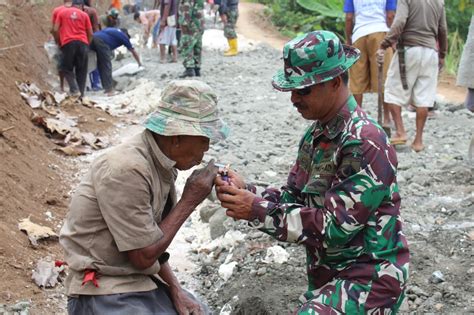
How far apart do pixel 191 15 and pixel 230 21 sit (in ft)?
11.1

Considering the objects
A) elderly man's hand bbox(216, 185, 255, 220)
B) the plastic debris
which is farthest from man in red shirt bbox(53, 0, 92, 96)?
elderly man's hand bbox(216, 185, 255, 220)

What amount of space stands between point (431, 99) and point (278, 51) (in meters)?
10.5

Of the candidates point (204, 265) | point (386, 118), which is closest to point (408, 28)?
point (386, 118)

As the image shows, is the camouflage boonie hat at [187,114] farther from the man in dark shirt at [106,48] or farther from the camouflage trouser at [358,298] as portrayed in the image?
the man in dark shirt at [106,48]

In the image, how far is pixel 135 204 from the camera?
2.93 metres

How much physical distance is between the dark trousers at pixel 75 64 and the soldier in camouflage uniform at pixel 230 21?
5338 mm

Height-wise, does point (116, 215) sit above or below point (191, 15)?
above

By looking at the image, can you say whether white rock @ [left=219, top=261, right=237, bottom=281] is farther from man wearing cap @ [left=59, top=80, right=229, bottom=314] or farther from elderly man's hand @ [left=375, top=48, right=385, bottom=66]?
elderly man's hand @ [left=375, top=48, right=385, bottom=66]

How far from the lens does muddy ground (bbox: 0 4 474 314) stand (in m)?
4.41

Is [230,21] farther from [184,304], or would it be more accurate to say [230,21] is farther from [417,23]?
[184,304]

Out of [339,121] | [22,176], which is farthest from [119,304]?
[22,176]

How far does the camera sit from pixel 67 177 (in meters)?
7.36

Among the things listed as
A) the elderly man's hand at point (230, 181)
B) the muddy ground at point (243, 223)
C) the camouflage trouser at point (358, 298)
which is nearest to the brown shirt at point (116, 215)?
the elderly man's hand at point (230, 181)

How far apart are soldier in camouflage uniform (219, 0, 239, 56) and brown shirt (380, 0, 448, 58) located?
365 inches
